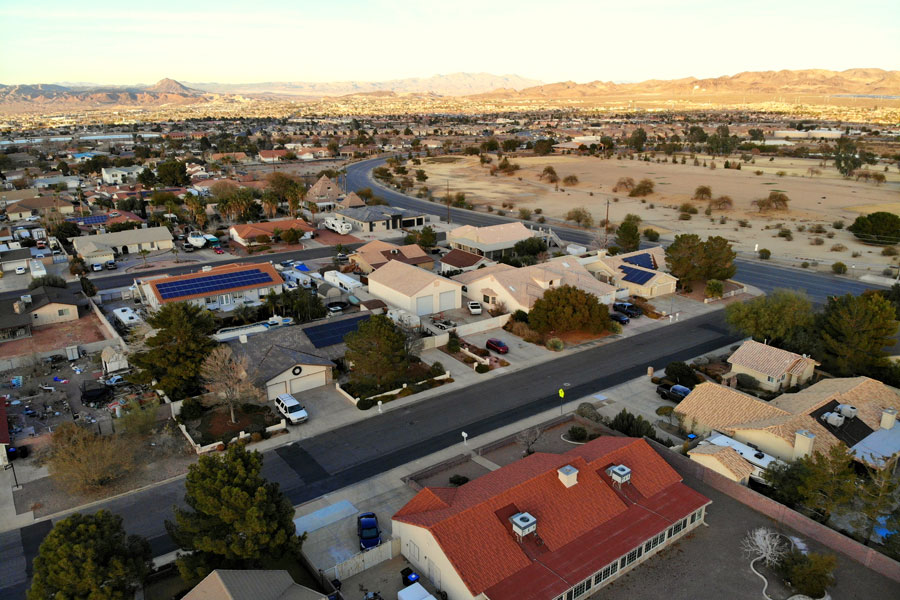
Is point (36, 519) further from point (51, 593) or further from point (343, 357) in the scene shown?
point (343, 357)

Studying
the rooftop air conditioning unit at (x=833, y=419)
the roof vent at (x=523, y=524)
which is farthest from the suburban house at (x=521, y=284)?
the roof vent at (x=523, y=524)

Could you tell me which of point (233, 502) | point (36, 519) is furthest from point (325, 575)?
point (36, 519)

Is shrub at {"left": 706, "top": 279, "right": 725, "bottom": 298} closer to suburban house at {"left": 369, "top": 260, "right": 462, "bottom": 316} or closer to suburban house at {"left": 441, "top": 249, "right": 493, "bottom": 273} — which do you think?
suburban house at {"left": 441, "top": 249, "right": 493, "bottom": 273}

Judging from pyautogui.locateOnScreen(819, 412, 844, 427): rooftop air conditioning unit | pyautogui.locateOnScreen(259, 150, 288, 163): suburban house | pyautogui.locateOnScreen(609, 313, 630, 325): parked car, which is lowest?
pyautogui.locateOnScreen(609, 313, 630, 325): parked car

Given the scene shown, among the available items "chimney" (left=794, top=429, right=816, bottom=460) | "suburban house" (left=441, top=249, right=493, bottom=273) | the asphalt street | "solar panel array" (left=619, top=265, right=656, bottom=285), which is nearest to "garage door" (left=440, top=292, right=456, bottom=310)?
"suburban house" (left=441, top=249, right=493, bottom=273)

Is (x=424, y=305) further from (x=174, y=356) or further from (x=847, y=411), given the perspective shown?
(x=847, y=411)

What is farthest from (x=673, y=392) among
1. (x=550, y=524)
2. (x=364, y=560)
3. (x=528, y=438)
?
(x=364, y=560)
